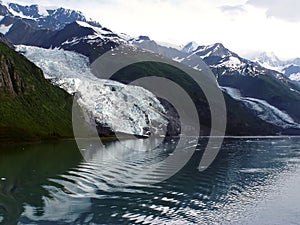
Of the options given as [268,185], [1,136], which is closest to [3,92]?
[1,136]

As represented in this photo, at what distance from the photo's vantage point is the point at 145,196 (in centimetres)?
4681

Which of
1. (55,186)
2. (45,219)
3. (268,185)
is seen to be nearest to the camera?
(45,219)

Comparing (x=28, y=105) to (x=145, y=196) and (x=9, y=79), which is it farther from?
(x=145, y=196)

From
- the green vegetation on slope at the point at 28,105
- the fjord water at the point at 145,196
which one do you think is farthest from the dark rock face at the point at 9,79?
the fjord water at the point at 145,196

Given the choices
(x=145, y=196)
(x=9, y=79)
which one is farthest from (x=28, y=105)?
(x=145, y=196)

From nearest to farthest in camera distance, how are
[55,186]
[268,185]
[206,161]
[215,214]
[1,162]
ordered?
1. [215,214]
2. [55,186]
3. [268,185]
4. [1,162]
5. [206,161]

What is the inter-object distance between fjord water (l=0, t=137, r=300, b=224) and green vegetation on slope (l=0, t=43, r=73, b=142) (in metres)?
60.8

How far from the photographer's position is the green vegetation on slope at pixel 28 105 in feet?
440

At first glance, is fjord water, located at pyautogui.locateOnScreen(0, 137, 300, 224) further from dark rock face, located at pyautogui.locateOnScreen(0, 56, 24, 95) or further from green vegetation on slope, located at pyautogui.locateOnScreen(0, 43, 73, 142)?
dark rock face, located at pyautogui.locateOnScreen(0, 56, 24, 95)

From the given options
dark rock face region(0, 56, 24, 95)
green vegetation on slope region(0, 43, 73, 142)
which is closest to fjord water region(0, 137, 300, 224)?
green vegetation on slope region(0, 43, 73, 142)

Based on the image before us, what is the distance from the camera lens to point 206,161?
283ft

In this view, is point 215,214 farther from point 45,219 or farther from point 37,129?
point 37,129

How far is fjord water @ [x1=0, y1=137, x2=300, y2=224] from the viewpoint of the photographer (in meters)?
37.8

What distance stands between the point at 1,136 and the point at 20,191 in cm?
7824
